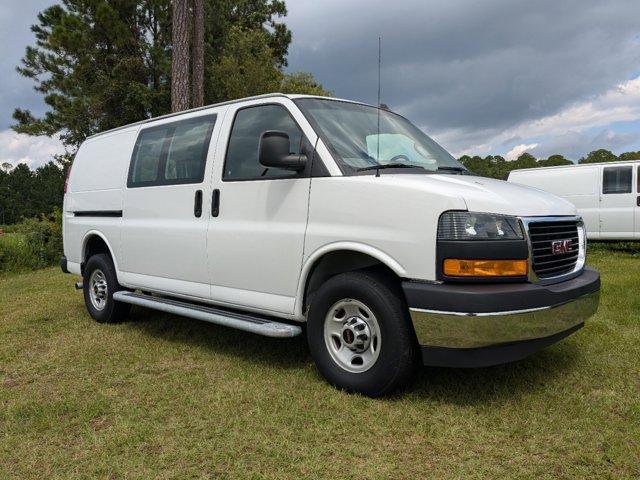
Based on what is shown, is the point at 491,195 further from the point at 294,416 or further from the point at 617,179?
the point at 617,179

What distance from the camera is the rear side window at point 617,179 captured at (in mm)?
11459

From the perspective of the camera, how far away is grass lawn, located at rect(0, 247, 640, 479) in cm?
277

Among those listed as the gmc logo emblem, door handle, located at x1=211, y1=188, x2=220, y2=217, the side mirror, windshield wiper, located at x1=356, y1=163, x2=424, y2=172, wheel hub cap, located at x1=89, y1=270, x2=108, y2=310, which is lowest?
wheel hub cap, located at x1=89, y1=270, x2=108, y2=310

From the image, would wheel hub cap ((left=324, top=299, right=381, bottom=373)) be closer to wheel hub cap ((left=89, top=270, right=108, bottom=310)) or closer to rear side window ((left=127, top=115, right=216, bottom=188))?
rear side window ((left=127, top=115, right=216, bottom=188))

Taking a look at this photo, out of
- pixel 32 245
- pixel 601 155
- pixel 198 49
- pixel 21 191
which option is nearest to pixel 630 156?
pixel 601 155

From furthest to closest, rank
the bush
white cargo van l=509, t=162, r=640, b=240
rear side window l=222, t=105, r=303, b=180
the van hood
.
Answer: the bush → white cargo van l=509, t=162, r=640, b=240 → rear side window l=222, t=105, r=303, b=180 → the van hood

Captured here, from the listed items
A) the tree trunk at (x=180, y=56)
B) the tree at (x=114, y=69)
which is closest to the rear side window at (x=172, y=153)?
the tree trunk at (x=180, y=56)

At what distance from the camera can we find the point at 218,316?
4.33 m

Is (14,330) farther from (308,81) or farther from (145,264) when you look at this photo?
(308,81)

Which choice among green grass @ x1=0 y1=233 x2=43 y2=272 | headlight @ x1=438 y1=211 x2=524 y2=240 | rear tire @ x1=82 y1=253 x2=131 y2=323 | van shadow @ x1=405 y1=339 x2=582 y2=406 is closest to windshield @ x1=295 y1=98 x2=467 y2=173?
headlight @ x1=438 y1=211 x2=524 y2=240

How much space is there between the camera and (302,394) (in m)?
3.63

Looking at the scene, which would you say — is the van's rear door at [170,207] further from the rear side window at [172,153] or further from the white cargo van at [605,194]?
the white cargo van at [605,194]

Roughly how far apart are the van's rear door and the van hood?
1.91m

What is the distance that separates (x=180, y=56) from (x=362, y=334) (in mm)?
10226
